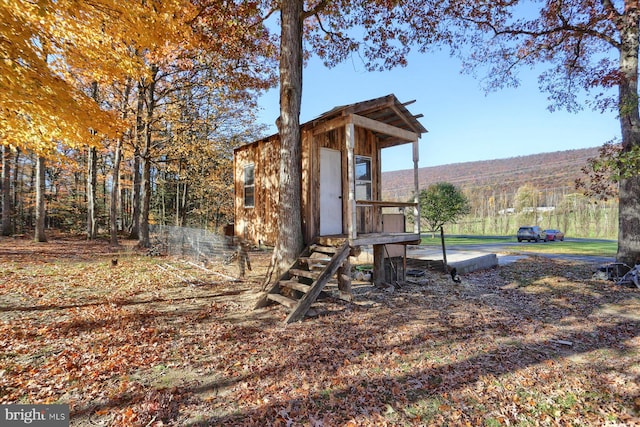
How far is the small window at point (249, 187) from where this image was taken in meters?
8.77

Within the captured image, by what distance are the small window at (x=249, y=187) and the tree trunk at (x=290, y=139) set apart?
2.47 m

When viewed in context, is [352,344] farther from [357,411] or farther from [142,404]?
[142,404]

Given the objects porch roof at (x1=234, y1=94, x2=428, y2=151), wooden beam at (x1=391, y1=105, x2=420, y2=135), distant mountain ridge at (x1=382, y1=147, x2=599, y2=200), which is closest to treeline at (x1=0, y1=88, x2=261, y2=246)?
porch roof at (x1=234, y1=94, x2=428, y2=151)

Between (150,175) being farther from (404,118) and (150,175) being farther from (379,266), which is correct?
(404,118)

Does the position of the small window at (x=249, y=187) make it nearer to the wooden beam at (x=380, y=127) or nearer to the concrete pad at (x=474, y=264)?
the wooden beam at (x=380, y=127)

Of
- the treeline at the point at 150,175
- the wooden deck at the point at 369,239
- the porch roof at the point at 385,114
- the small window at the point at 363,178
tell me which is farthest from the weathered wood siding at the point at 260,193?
the treeline at the point at 150,175

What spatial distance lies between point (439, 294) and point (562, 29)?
9179 millimetres

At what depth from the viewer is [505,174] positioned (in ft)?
159

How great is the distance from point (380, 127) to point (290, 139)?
214 centimetres

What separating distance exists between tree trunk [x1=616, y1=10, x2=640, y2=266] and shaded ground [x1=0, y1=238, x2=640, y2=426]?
1.66m

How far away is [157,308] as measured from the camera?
5828 millimetres

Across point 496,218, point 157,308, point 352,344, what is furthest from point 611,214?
point 157,308

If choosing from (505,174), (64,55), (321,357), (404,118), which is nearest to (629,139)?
(404,118)

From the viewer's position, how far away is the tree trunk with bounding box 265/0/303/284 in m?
6.47
